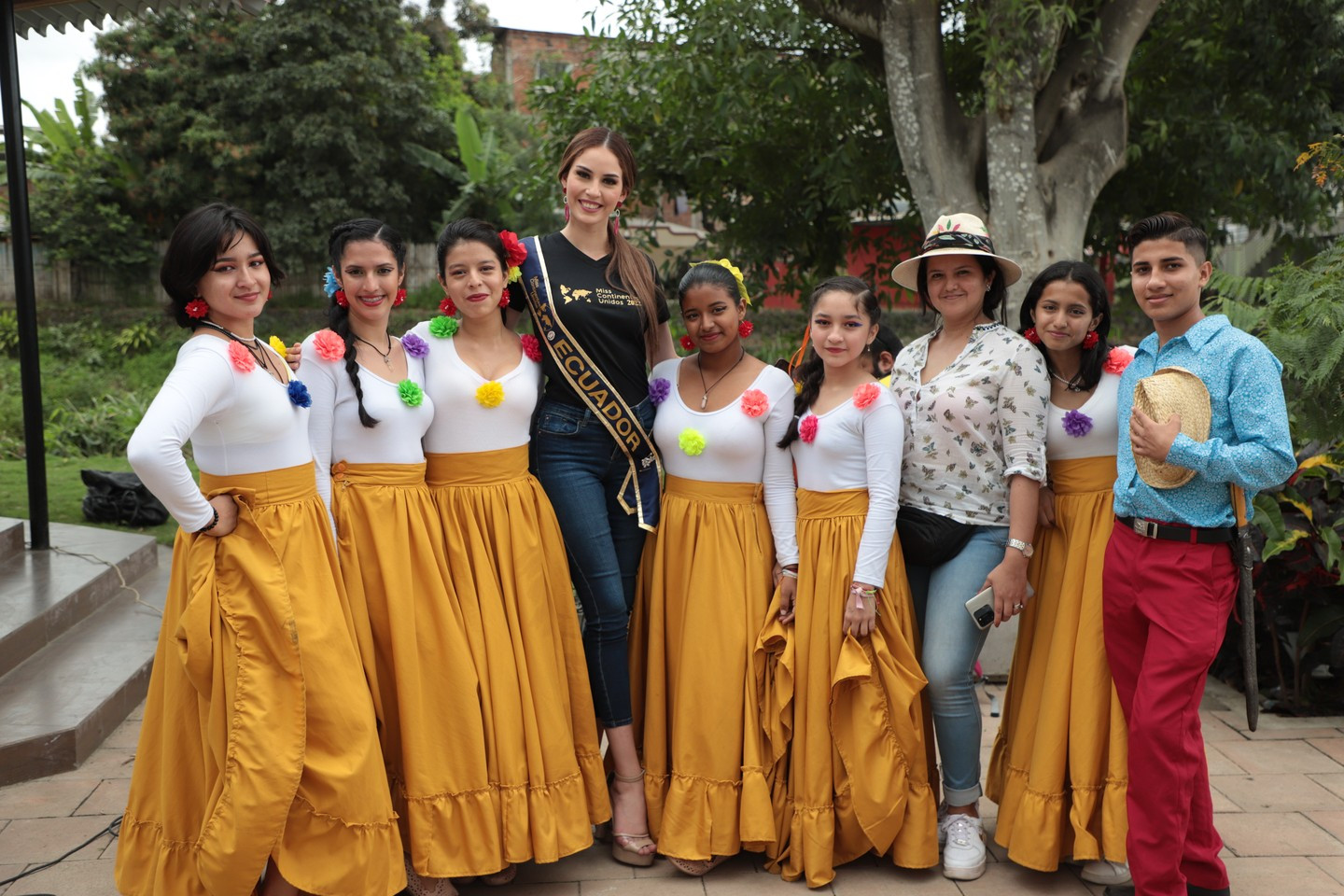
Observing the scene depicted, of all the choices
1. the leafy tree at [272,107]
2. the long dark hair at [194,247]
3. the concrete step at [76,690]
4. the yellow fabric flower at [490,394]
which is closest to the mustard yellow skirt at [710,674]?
the yellow fabric flower at [490,394]

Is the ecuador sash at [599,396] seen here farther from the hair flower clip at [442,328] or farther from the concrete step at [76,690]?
the concrete step at [76,690]

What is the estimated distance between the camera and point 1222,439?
2680mm

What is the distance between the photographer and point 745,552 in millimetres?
3217

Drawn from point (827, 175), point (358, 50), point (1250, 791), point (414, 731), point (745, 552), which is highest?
point (358, 50)

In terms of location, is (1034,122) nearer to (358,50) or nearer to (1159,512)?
(1159,512)

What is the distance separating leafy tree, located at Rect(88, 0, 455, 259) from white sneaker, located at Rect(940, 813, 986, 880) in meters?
14.7

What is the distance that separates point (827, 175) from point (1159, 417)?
5.18 metres

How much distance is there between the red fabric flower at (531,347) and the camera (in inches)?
127

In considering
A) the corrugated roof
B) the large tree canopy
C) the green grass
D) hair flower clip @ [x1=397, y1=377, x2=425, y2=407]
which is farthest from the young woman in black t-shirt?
the green grass

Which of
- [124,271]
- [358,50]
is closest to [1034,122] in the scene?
[358,50]

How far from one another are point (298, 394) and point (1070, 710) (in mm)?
2235

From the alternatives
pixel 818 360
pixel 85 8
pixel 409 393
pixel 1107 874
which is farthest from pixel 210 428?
pixel 85 8

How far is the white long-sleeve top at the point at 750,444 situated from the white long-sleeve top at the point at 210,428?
3.41 ft

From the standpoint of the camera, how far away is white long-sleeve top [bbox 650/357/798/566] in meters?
3.18
